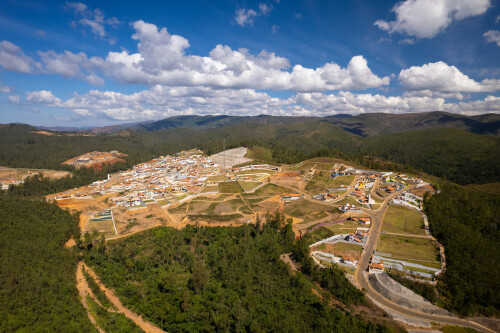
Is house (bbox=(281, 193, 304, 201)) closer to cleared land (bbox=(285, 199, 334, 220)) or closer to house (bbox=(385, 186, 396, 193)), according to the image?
cleared land (bbox=(285, 199, 334, 220))

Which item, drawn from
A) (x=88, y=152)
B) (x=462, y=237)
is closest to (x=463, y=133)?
(x=462, y=237)

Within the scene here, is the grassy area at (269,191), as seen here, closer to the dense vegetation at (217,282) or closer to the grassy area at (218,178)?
the grassy area at (218,178)

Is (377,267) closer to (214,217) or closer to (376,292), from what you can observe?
(376,292)

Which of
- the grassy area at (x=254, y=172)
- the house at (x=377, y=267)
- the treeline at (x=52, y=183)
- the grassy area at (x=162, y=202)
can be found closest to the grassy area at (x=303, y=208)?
the house at (x=377, y=267)

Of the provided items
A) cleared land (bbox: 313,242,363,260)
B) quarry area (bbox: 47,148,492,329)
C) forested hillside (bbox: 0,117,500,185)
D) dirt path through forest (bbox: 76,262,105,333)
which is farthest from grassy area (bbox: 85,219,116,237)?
forested hillside (bbox: 0,117,500,185)

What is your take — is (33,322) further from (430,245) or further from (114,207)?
(430,245)
